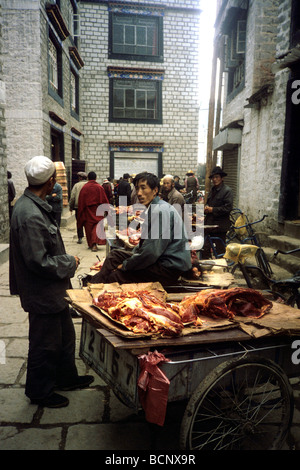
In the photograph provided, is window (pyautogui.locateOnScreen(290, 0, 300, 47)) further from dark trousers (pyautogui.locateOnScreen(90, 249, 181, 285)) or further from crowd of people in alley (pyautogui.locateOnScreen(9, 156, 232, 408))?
dark trousers (pyautogui.locateOnScreen(90, 249, 181, 285))

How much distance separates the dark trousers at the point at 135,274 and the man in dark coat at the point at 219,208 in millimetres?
3173

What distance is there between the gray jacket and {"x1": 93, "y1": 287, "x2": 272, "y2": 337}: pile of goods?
0.38m

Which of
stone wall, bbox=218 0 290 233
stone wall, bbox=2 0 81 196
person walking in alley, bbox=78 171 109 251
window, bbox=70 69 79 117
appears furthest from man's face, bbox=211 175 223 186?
window, bbox=70 69 79 117

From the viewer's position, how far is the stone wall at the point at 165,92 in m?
20.7

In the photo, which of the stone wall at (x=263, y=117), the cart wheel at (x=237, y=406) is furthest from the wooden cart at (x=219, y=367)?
the stone wall at (x=263, y=117)

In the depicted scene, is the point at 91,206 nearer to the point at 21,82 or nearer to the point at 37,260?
the point at 21,82

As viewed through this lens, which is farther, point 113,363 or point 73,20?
point 73,20

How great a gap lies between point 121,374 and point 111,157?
19850 mm

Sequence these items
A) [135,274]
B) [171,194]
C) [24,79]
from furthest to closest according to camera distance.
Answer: [24,79] → [171,194] → [135,274]

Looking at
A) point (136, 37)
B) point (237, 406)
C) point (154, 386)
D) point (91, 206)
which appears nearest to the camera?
point (154, 386)

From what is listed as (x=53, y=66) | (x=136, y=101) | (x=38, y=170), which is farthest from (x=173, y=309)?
(x=136, y=101)

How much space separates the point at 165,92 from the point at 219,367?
21.3m

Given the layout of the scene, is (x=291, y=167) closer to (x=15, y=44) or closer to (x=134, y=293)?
(x=134, y=293)

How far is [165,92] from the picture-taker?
21.4m
